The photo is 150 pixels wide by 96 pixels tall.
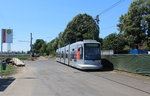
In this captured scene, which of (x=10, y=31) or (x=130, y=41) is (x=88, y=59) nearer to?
(x=10, y=31)

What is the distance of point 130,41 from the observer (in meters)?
61.6

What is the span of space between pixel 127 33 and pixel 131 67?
37.1 m

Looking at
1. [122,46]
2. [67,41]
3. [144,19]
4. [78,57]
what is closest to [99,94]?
[78,57]

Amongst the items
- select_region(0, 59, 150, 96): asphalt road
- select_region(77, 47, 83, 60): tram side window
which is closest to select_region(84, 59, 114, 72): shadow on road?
select_region(77, 47, 83, 60): tram side window

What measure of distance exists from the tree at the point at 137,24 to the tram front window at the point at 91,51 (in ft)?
102

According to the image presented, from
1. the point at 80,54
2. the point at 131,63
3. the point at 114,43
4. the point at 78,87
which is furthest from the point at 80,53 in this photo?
the point at 114,43

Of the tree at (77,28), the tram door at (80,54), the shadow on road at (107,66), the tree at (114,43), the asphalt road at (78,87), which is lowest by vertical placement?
the asphalt road at (78,87)

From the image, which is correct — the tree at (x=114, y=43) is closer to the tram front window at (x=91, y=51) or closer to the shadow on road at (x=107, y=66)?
the shadow on road at (x=107, y=66)

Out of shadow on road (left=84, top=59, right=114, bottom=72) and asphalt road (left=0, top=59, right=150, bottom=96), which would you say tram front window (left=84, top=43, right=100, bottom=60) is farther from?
asphalt road (left=0, top=59, right=150, bottom=96)

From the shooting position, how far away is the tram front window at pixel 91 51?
99.3 feet

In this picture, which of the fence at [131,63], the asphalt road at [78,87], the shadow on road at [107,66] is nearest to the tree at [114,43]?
the shadow on road at [107,66]

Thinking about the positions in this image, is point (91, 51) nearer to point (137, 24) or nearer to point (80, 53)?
point (80, 53)

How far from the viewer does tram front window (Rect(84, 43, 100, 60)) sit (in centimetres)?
3027

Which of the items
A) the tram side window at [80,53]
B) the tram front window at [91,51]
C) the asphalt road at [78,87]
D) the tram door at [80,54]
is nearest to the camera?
the asphalt road at [78,87]
